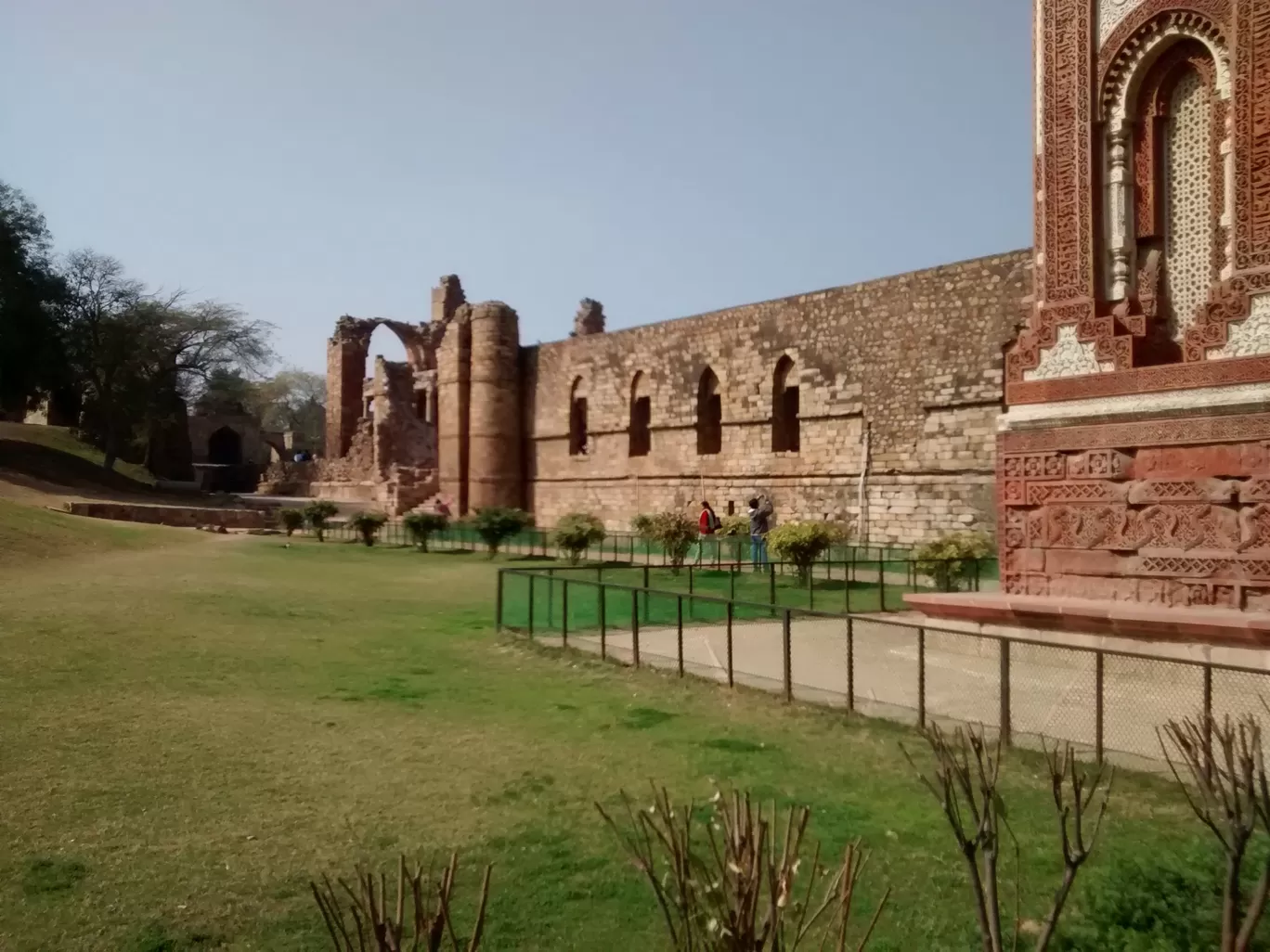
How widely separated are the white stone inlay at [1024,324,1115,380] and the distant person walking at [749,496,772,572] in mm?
7677

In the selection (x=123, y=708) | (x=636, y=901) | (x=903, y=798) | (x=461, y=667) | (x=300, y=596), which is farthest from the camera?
(x=300, y=596)

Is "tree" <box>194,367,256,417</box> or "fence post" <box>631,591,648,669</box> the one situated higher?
"tree" <box>194,367,256,417</box>

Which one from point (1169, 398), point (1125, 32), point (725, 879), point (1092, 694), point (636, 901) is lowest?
point (636, 901)

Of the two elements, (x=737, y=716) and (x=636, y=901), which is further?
(x=737, y=716)

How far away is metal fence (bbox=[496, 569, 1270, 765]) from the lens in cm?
471

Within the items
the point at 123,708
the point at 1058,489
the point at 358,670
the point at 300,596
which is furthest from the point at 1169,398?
the point at 300,596

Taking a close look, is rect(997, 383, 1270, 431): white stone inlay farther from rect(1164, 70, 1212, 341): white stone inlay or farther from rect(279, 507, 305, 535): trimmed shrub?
rect(279, 507, 305, 535): trimmed shrub

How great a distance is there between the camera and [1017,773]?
4867 millimetres

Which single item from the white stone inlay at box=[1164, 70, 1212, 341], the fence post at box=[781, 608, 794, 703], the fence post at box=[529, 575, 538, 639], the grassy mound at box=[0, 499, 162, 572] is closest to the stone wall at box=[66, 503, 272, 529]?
the grassy mound at box=[0, 499, 162, 572]

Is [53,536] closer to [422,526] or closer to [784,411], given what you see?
[422,526]

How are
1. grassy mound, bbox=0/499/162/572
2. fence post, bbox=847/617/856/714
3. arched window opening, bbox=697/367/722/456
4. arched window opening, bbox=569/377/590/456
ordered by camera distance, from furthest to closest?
arched window opening, bbox=569/377/590/456
arched window opening, bbox=697/367/722/456
grassy mound, bbox=0/499/162/572
fence post, bbox=847/617/856/714

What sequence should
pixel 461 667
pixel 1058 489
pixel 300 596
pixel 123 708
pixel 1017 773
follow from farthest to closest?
1. pixel 300 596
2. pixel 461 667
3. pixel 1058 489
4. pixel 123 708
5. pixel 1017 773

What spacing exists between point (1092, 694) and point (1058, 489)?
8.69 feet

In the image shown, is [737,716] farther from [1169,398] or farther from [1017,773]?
[1169,398]
